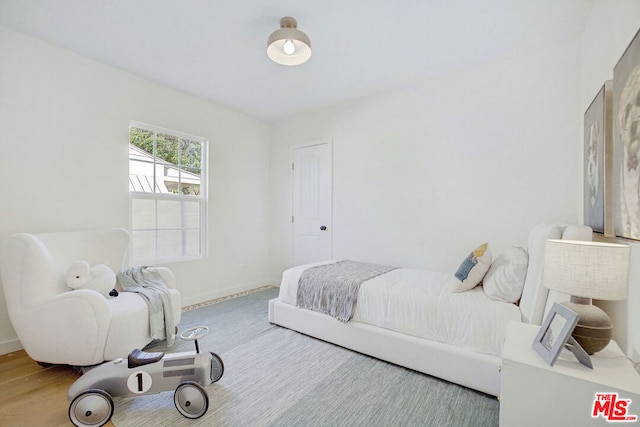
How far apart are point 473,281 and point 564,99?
1.84 meters

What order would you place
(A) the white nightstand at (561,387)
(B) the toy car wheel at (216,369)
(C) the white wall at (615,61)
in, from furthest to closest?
(B) the toy car wheel at (216,369) → (C) the white wall at (615,61) → (A) the white nightstand at (561,387)

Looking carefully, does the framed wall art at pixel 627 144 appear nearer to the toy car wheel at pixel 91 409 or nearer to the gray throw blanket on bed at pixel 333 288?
the gray throw blanket on bed at pixel 333 288

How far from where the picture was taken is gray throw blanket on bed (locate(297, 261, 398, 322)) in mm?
2527

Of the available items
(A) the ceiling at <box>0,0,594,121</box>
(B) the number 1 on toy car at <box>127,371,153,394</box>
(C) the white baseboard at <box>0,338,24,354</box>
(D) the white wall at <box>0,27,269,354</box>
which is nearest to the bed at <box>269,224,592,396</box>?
(B) the number 1 on toy car at <box>127,371,153,394</box>

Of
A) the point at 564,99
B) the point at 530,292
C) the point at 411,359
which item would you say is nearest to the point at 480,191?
the point at 564,99

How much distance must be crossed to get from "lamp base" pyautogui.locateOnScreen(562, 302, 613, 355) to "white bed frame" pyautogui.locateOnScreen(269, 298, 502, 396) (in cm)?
73

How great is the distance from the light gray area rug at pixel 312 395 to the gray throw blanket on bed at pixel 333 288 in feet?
1.08

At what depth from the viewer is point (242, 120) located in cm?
439

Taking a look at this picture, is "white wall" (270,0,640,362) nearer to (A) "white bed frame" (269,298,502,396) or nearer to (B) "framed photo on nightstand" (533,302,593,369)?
(B) "framed photo on nightstand" (533,302,593,369)

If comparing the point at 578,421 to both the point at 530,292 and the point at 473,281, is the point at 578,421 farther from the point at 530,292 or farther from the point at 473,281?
the point at 473,281

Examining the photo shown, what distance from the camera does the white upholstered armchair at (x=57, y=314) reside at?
1.99m

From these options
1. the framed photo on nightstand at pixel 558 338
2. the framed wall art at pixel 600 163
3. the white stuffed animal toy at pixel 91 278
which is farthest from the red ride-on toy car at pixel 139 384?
the framed wall art at pixel 600 163

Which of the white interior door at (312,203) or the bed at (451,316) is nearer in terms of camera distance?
the bed at (451,316)

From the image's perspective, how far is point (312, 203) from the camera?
4305 millimetres
